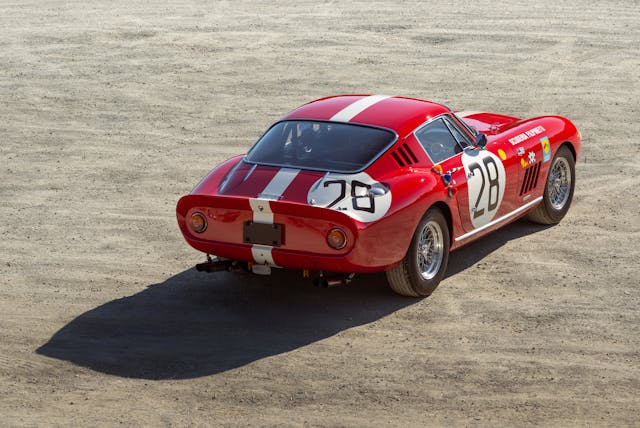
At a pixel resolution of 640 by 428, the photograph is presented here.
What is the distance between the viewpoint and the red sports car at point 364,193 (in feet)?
29.6

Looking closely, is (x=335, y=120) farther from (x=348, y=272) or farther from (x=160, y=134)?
(x=160, y=134)

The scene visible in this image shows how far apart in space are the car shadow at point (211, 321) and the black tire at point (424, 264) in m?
0.15

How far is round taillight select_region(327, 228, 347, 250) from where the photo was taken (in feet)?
29.2

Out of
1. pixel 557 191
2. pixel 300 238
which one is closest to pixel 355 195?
pixel 300 238

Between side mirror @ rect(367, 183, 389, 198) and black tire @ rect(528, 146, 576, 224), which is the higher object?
side mirror @ rect(367, 183, 389, 198)

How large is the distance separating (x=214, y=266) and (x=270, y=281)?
77cm

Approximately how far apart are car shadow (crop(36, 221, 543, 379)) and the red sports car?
0.32 meters

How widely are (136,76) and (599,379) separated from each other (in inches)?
488

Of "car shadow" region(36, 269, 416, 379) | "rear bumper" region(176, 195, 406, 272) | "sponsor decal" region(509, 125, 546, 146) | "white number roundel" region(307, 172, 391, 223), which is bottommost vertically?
"car shadow" region(36, 269, 416, 379)

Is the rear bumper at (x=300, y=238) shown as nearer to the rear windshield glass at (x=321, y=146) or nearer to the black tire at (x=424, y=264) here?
the black tire at (x=424, y=264)

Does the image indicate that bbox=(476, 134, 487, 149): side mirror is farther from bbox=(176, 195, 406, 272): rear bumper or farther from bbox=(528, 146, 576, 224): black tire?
bbox=(176, 195, 406, 272): rear bumper

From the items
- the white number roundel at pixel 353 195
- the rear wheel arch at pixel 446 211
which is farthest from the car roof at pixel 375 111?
the white number roundel at pixel 353 195

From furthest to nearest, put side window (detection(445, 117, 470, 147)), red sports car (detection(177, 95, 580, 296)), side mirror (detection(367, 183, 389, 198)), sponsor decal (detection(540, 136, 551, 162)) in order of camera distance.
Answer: sponsor decal (detection(540, 136, 551, 162)) → side window (detection(445, 117, 470, 147)) → side mirror (detection(367, 183, 389, 198)) → red sports car (detection(177, 95, 580, 296))

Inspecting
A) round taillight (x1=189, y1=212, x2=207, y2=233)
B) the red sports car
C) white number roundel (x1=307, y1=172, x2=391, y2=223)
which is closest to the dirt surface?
the red sports car
